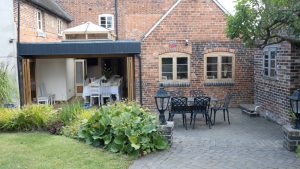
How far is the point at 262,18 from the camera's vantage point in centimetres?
741

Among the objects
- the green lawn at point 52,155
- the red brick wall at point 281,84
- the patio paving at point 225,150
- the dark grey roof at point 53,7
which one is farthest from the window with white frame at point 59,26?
the red brick wall at point 281,84

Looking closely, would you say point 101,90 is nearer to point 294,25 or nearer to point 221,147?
point 221,147

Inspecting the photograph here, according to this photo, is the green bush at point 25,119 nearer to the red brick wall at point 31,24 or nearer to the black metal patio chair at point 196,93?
the red brick wall at point 31,24

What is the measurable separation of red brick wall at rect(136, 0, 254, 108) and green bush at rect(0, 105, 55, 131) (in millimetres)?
5538

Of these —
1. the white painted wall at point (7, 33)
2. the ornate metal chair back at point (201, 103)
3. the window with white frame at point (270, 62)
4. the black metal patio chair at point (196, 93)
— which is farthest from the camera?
the black metal patio chair at point (196, 93)

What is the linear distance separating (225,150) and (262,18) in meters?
3.12

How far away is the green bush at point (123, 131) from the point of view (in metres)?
7.48

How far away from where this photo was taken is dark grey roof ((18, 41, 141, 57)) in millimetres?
12734

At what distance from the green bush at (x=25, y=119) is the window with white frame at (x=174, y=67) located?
6.07 metres

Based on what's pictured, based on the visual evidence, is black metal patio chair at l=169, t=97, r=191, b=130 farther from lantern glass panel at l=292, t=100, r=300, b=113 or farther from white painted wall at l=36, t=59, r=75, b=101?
white painted wall at l=36, t=59, r=75, b=101

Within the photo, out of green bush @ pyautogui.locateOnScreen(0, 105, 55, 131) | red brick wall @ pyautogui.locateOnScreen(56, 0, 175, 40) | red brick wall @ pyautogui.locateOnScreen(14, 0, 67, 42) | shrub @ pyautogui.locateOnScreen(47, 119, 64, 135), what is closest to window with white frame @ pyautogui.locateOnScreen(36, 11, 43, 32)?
red brick wall @ pyautogui.locateOnScreen(14, 0, 67, 42)

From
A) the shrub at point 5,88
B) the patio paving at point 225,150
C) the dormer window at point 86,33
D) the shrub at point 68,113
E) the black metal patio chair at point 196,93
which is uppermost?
the dormer window at point 86,33

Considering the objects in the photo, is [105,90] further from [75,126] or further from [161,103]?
[161,103]

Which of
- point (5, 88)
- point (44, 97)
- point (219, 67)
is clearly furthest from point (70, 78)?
point (219, 67)
